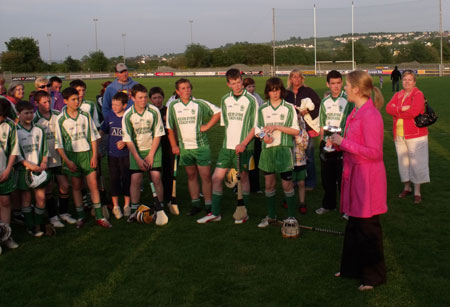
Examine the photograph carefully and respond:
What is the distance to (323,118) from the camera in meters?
6.56

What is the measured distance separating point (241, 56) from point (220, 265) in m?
92.0

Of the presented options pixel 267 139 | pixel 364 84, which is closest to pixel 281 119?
pixel 267 139

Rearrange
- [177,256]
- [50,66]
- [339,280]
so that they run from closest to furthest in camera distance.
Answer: [339,280], [177,256], [50,66]

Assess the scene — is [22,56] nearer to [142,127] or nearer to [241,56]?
[241,56]

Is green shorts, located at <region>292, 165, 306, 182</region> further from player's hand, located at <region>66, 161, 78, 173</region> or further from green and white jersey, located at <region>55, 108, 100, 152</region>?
player's hand, located at <region>66, 161, 78, 173</region>

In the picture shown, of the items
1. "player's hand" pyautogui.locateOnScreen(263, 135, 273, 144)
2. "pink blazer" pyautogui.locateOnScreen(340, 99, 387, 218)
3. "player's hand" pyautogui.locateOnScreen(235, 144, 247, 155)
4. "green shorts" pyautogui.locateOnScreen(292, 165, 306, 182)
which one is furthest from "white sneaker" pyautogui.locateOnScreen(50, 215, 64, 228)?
"pink blazer" pyautogui.locateOnScreen(340, 99, 387, 218)

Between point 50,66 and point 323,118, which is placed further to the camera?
point 50,66

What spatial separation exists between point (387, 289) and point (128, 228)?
350cm

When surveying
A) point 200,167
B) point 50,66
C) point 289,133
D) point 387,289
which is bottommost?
point 387,289

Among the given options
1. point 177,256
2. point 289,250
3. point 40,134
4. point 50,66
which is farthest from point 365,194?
point 50,66

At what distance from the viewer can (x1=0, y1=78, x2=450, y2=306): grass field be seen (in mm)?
4129

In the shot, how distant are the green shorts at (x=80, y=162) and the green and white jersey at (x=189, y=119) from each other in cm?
129

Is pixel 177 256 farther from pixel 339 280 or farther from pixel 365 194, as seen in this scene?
pixel 365 194

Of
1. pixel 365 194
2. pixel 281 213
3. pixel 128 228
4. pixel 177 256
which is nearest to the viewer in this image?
pixel 365 194
